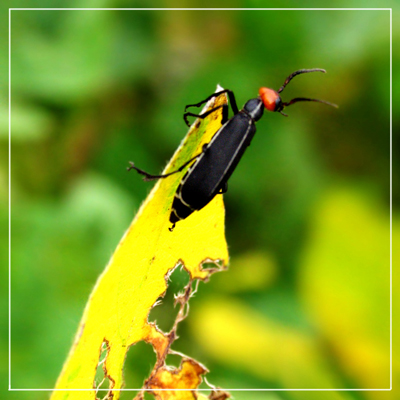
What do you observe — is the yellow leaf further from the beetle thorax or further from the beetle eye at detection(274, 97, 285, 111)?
the beetle eye at detection(274, 97, 285, 111)

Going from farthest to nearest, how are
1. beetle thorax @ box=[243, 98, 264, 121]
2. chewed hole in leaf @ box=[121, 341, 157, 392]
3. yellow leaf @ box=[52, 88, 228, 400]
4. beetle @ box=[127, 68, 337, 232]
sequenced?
chewed hole in leaf @ box=[121, 341, 157, 392], beetle thorax @ box=[243, 98, 264, 121], beetle @ box=[127, 68, 337, 232], yellow leaf @ box=[52, 88, 228, 400]

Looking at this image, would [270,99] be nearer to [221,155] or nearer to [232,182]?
[221,155]

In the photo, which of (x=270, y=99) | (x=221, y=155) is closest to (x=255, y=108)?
(x=270, y=99)

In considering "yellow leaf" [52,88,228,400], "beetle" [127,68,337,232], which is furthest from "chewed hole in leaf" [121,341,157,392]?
"yellow leaf" [52,88,228,400]

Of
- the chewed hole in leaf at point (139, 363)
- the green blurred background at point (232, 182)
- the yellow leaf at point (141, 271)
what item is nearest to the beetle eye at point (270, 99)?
the green blurred background at point (232, 182)

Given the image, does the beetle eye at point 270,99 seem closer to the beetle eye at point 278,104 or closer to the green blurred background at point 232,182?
the beetle eye at point 278,104

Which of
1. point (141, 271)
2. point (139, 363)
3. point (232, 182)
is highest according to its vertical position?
point (232, 182)
